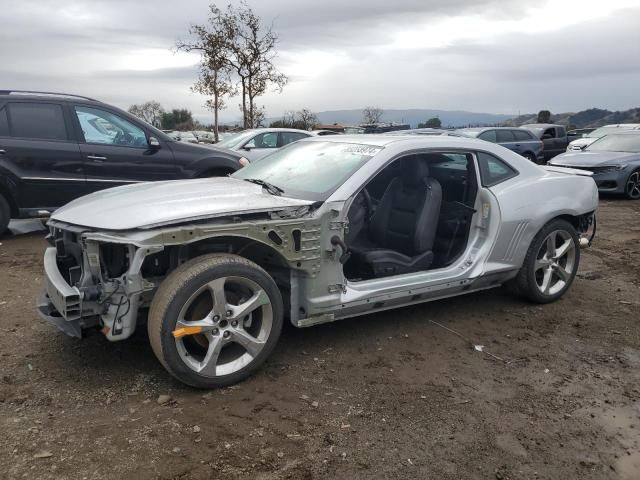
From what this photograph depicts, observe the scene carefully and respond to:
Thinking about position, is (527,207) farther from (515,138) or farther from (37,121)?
(515,138)

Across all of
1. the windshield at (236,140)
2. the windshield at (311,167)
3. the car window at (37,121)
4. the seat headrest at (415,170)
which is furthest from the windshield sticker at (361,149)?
the windshield at (236,140)

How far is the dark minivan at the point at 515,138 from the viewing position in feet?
50.4

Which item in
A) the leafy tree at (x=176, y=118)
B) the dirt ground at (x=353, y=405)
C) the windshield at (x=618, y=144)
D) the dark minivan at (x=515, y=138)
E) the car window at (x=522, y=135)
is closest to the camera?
the dirt ground at (x=353, y=405)

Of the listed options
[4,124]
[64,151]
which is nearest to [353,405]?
[64,151]

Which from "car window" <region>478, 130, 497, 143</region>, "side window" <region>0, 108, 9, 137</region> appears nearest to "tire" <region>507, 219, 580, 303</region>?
"side window" <region>0, 108, 9, 137</region>

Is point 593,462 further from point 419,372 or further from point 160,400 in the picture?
point 160,400

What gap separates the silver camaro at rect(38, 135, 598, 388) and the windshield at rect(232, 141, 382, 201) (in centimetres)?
2

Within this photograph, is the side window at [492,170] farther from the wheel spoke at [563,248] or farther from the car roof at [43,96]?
the car roof at [43,96]

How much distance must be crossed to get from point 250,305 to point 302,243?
505 mm

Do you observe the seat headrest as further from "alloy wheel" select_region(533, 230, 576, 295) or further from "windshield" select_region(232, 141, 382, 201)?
"alloy wheel" select_region(533, 230, 576, 295)

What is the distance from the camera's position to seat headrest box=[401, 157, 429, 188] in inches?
177

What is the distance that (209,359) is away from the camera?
10.5 feet

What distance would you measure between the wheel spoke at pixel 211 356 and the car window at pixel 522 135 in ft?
48.7

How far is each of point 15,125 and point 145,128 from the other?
1.49m
